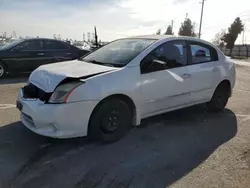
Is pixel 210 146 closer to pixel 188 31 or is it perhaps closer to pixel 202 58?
pixel 202 58

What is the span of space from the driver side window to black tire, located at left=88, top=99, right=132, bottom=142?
0.68 metres

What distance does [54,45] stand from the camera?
994 centimetres

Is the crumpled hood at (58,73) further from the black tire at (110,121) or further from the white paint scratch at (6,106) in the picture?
the white paint scratch at (6,106)

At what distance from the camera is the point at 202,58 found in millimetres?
5102

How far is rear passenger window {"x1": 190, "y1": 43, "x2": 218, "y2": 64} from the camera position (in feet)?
16.1

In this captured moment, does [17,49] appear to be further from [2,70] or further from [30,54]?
[2,70]

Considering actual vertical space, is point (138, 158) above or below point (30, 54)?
below

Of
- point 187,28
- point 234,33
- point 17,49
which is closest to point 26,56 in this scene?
point 17,49

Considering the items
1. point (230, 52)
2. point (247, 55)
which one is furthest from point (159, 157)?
point (230, 52)

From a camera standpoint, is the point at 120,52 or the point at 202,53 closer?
the point at 120,52

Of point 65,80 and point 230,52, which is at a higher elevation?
point 65,80

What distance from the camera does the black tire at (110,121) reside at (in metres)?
3.67

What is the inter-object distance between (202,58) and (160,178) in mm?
2853

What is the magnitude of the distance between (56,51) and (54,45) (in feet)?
0.77
